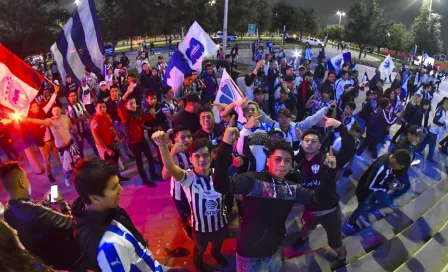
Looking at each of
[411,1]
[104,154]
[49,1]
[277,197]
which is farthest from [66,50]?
[411,1]

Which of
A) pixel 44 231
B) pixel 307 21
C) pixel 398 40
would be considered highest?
pixel 307 21

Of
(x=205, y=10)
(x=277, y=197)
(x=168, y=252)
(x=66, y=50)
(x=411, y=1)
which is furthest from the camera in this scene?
(x=411, y=1)

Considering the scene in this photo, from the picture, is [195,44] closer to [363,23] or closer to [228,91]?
[228,91]

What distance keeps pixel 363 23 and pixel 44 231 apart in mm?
34734

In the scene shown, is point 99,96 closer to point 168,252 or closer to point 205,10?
point 168,252

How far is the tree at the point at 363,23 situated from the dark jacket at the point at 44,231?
33.4 meters

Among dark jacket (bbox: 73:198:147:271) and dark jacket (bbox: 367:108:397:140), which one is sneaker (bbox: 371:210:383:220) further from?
dark jacket (bbox: 73:198:147:271)

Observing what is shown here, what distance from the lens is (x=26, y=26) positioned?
1639 centimetres

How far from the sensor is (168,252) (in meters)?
4.53

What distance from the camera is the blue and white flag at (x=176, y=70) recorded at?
7.52 m

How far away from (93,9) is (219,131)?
402 cm

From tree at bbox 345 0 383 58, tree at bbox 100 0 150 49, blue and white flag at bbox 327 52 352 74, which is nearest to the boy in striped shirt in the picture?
blue and white flag at bbox 327 52 352 74

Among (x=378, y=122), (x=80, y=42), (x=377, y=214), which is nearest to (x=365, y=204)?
(x=377, y=214)

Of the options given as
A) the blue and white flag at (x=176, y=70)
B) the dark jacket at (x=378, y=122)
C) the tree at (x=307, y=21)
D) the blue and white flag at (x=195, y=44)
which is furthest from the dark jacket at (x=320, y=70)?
the tree at (x=307, y=21)
